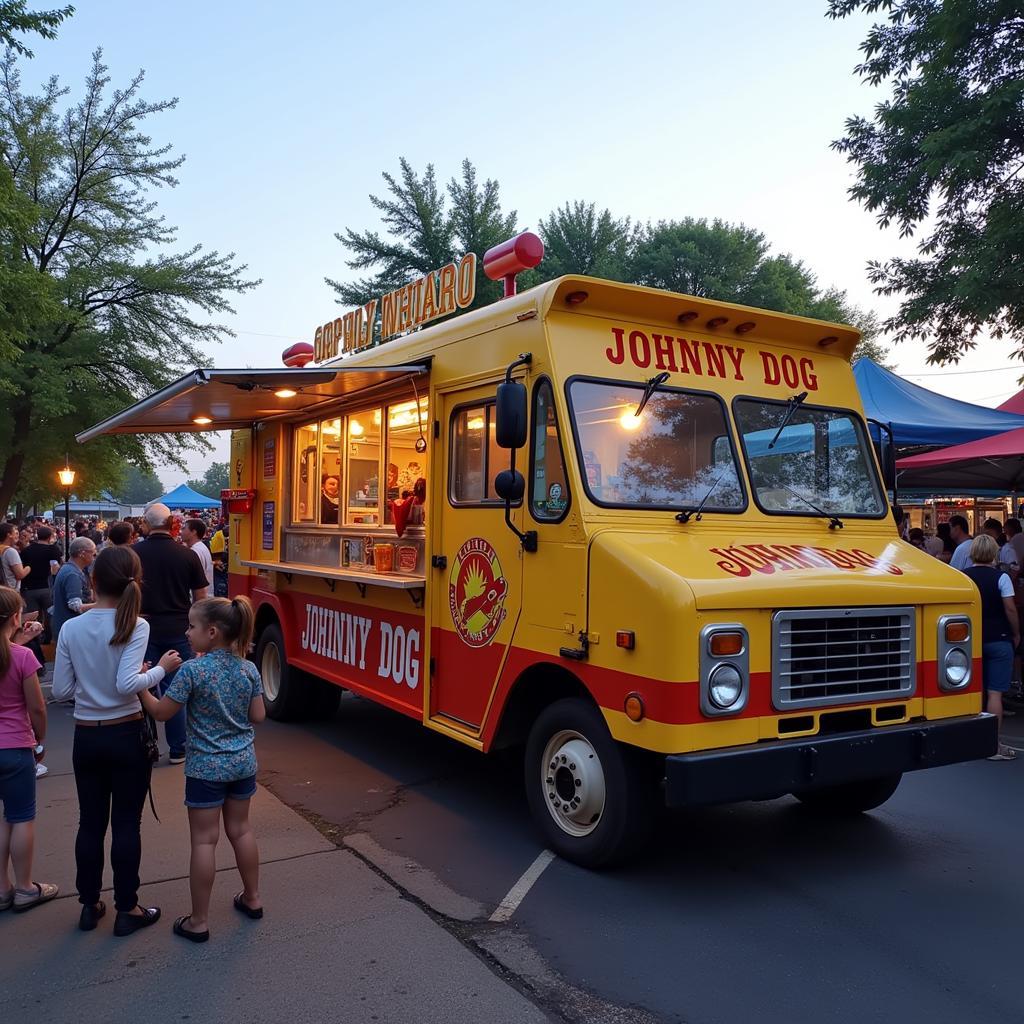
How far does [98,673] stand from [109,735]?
268 millimetres

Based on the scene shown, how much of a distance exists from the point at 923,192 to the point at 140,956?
14.4 meters

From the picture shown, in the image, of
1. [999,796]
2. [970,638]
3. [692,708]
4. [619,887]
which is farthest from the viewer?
[999,796]

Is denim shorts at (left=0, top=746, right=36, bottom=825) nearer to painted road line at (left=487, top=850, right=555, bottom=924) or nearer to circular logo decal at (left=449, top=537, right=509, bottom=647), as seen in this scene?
painted road line at (left=487, top=850, right=555, bottom=924)

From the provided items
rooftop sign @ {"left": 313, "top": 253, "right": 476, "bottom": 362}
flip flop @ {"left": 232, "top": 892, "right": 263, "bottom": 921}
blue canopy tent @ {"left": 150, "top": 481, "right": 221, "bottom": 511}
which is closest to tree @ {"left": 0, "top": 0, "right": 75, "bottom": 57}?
rooftop sign @ {"left": 313, "top": 253, "right": 476, "bottom": 362}

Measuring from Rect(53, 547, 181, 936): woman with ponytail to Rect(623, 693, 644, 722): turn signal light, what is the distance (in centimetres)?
201

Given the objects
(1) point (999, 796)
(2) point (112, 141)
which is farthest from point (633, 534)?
(2) point (112, 141)

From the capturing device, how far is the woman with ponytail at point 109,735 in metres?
3.90

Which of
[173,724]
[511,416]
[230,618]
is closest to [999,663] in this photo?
[511,416]

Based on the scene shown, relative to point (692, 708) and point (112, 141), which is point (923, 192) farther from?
point (112, 141)

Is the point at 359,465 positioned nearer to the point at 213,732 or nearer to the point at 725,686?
the point at 213,732

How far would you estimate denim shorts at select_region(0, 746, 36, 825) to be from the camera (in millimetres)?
4047

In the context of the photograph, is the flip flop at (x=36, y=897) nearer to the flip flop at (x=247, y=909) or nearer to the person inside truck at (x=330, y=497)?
the flip flop at (x=247, y=909)

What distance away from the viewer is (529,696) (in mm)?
5246

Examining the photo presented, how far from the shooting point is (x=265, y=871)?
15.3 ft
